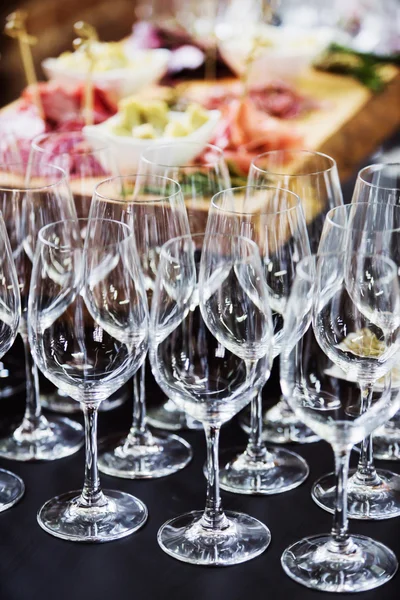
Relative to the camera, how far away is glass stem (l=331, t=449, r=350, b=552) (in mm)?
1082

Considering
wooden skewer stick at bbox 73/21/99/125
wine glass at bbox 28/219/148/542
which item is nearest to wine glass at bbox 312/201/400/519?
wine glass at bbox 28/219/148/542

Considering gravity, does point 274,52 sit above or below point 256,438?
above

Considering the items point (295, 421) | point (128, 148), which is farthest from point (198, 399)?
point (128, 148)

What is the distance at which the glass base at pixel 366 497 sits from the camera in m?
1.22

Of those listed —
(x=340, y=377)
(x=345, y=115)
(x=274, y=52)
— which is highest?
(x=274, y=52)

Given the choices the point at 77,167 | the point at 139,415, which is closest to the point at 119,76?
the point at 77,167

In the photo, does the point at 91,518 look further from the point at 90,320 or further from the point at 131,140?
the point at 131,140

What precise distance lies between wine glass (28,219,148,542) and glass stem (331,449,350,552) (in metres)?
0.22

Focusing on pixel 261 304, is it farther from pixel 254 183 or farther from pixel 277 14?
pixel 277 14

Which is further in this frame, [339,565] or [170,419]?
[170,419]

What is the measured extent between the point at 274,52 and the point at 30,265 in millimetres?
1309

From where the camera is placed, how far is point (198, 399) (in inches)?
44.4

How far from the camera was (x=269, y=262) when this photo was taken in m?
1.28

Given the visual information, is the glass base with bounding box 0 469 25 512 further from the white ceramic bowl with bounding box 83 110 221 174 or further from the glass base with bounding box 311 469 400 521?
the white ceramic bowl with bounding box 83 110 221 174
